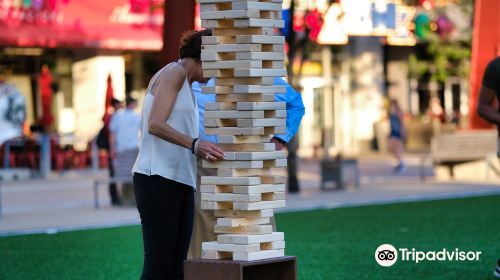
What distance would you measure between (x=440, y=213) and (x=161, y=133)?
462 inches

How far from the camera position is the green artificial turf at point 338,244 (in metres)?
12.0

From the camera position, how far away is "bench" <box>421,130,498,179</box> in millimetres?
26781

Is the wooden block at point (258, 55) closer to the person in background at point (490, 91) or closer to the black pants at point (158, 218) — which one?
the black pants at point (158, 218)

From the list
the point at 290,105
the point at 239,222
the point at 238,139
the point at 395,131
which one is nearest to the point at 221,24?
the point at 238,139

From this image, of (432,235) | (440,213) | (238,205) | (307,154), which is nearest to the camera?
(238,205)

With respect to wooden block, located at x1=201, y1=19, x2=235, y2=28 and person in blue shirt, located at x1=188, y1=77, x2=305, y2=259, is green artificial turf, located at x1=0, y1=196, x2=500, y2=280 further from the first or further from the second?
wooden block, located at x1=201, y1=19, x2=235, y2=28

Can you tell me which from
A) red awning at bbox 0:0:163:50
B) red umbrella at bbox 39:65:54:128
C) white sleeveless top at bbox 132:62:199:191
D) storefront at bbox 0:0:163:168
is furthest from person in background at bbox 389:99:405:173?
white sleeveless top at bbox 132:62:199:191

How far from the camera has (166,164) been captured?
7383 mm

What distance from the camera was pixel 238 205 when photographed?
6914mm

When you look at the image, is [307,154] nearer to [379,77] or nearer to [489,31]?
[379,77]

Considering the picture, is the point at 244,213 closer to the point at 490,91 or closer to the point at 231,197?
the point at 231,197

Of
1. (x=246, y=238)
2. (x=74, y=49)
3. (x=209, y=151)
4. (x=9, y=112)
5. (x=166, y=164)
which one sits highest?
(x=209, y=151)

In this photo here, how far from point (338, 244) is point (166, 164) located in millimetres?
7309

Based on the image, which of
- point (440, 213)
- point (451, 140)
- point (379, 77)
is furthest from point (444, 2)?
point (440, 213)
